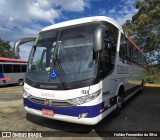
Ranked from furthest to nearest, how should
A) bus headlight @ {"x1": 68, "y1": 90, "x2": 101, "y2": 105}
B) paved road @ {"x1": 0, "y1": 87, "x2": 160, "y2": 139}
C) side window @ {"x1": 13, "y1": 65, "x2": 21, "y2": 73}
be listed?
1. side window @ {"x1": 13, "y1": 65, "x2": 21, "y2": 73}
2. paved road @ {"x1": 0, "y1": 87, "x2": 160, "y2": 139}
3. bus headlight @ {"x1": 68, "y1": 90, "x2": 101, "y2": 105}

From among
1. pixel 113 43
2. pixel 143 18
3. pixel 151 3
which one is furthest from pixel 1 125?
pixel 151 3

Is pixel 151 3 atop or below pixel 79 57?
atop

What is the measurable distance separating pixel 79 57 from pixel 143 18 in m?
19.3

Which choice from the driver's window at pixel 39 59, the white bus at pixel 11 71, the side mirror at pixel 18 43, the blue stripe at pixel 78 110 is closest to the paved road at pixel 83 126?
the blue stripe at pixel 78 110

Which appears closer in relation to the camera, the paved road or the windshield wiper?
the windshield wiper

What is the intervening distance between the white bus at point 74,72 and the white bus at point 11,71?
42.0 feet

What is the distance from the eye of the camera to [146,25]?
21906 mm

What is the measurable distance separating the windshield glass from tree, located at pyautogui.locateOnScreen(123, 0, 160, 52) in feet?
57.3

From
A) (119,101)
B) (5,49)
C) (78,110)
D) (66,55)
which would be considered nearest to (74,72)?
(66,55)

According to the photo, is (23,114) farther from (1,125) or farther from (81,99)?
(81,99)

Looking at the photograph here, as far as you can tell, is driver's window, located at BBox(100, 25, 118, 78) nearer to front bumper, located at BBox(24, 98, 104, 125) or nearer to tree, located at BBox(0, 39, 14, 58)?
front bumper, located at BBox(24, 98, 104, 125)

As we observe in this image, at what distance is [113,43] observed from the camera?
19.2ft

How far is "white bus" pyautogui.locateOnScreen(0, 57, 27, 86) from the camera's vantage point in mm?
17609

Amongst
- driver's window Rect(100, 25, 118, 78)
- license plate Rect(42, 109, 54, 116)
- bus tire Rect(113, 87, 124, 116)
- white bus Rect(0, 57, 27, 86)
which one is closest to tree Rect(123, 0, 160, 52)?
white bus Rect(0, 57, 27, 86)
